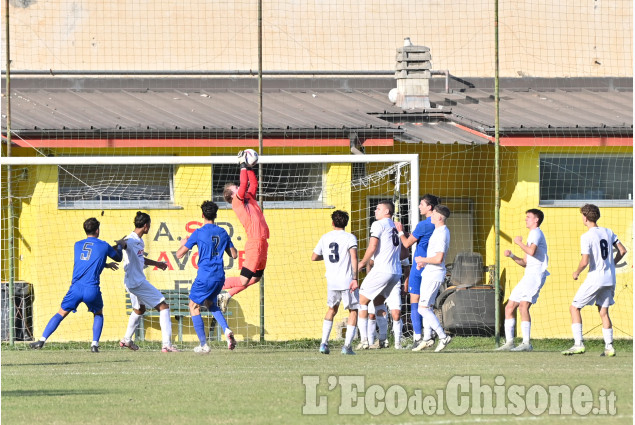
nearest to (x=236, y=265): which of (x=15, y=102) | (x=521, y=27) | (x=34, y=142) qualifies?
(x=34, y=142)

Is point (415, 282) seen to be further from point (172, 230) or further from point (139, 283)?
point (172, 230)

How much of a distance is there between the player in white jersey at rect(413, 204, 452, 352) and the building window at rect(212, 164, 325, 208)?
4.69m

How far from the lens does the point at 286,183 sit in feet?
61.0

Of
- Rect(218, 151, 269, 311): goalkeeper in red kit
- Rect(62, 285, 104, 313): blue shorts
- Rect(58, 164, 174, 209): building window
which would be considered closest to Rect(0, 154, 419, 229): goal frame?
Rect(218, 151, 269, 311): goalkeeper in red kit

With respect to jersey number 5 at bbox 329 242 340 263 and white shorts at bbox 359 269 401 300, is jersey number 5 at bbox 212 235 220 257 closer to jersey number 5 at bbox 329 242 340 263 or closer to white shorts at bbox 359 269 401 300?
jersey number 5 at bbox 329 242 340 263

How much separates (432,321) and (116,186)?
6587 millimetres

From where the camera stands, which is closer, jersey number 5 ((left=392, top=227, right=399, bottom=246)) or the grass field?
the grass field

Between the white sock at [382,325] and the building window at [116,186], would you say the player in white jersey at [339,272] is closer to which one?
the white sock at [382,325]

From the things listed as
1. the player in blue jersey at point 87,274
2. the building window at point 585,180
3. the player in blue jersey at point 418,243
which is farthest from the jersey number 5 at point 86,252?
the building window at point 585,180

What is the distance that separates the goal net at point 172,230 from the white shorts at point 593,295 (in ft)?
15.9

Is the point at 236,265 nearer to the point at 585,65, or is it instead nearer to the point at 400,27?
the point at 400,27

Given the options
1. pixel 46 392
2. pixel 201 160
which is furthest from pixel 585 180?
pixel 46 392

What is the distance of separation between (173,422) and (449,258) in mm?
12732

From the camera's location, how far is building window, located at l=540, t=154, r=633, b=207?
19812 millimetres
